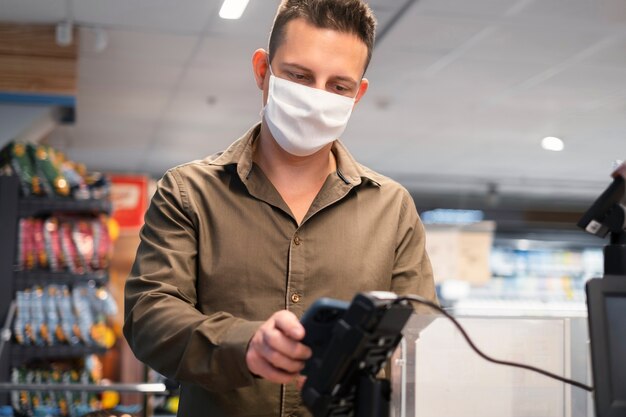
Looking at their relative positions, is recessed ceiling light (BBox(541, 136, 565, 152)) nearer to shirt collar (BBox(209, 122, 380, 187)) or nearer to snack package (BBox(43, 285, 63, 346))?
snack package (BBox(43, 285, 63, 346))

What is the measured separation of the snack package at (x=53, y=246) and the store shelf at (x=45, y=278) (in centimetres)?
5

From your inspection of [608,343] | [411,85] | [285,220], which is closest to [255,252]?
[285,220]

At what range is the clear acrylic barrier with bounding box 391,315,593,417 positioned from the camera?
1.39m

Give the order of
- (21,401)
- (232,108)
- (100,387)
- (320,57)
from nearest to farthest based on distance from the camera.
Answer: (320,57) → (100,387) → (21,401) → (232,108)

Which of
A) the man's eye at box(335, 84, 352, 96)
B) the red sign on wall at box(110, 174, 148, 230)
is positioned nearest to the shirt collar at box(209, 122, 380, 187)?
the man's eye at box(335, 84, 352, 96)

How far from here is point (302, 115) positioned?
1.60 meters

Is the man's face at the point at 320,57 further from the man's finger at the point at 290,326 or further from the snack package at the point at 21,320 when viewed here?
the snack package at the point at 21,320

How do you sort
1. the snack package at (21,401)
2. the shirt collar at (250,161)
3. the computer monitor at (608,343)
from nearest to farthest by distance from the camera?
the computer monitor at (608,343)
the shirt collar at (250,161)
the snack package at (21,401)

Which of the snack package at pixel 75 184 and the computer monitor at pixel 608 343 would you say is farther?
the snack package at pixel 75 184

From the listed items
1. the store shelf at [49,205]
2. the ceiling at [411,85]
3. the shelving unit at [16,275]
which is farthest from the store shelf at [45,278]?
the ceiling at [411,85]

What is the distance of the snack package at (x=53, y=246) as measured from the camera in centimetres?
506

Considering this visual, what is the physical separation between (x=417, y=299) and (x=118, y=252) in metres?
7.15

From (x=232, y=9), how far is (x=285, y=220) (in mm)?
3851

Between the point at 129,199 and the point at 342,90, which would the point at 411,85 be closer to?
the point at 129,199
